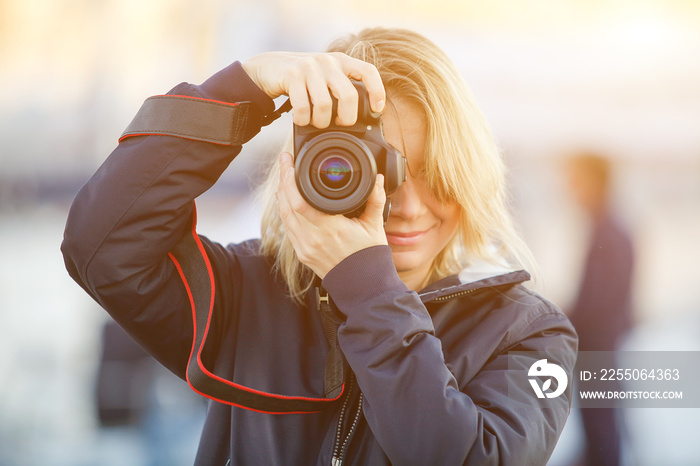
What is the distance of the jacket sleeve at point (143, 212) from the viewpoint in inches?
25.7

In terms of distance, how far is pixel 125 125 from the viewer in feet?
5.76

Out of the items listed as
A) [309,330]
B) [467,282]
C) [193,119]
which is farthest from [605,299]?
[193,119]

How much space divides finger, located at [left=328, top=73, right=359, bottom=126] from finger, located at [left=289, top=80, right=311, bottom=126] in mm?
33

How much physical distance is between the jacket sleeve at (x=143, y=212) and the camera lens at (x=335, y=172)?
11 cm

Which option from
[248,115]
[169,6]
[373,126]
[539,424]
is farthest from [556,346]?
[169,6]

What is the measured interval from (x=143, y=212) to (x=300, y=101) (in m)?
0.22

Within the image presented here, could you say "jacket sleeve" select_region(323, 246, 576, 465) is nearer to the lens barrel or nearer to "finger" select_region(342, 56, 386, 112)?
the lens barrel

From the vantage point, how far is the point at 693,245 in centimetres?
216

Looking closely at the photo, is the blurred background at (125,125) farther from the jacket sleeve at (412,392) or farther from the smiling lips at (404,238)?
the jacket sleeve at (412,392)

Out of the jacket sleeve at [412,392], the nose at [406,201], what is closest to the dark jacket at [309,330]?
the jacket sleeve at [412,392]

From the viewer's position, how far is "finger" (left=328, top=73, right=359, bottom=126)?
0.66 m

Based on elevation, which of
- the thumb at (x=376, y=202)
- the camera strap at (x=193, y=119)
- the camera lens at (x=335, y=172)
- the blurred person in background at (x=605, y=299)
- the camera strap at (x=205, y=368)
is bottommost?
the blurred person in background at (x=605, y=299)

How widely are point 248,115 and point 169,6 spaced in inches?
48.7

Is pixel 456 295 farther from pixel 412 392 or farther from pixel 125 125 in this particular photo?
pixel 125 125
